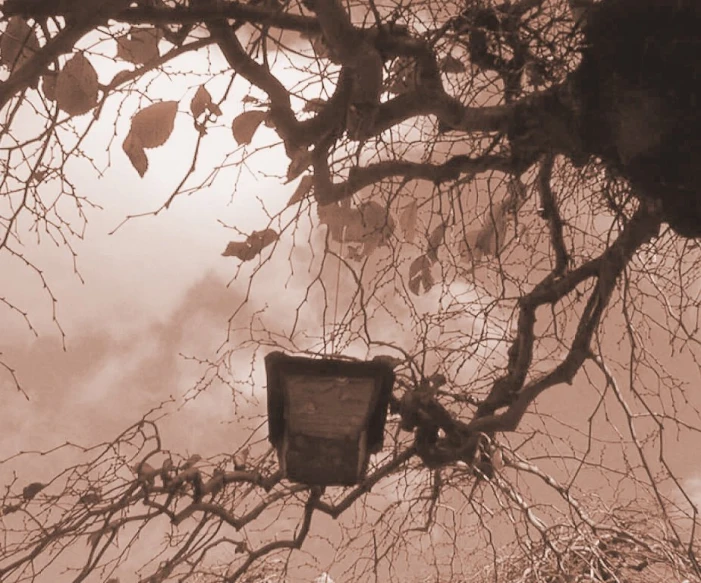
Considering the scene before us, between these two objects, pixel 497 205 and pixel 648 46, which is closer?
pixel 648 46

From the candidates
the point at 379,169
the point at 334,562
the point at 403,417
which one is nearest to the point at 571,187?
the point at 379,169

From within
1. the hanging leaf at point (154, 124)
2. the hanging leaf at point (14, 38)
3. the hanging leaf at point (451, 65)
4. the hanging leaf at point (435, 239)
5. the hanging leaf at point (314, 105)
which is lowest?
the hanging leaf at point (154, 124)

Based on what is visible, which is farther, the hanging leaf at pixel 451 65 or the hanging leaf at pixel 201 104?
the hanging leaf at pixel 451 65

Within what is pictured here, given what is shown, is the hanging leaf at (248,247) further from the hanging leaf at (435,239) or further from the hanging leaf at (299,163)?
the hanging leaf at (435,239)

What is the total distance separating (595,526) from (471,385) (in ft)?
2.21

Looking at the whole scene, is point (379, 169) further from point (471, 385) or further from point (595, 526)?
point (595, 526)

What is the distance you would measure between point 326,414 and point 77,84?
3.15 ft

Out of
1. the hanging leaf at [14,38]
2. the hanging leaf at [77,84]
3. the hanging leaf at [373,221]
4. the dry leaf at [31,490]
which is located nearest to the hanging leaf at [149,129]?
the hanging leaf at [77,84]

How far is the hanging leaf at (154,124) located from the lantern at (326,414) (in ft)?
1.87

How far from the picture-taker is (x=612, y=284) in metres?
1.94

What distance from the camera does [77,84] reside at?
4.79 ft

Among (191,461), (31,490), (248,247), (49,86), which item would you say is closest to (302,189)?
(248,247)

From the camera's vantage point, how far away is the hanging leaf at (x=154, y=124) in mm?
1530

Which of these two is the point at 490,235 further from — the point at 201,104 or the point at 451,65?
the point at 201,104
